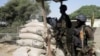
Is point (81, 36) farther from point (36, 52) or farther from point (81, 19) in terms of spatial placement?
point (36, 52)

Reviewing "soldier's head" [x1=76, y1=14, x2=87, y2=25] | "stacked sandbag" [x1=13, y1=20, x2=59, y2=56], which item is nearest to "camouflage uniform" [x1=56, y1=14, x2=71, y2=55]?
"stacked sandbag" [x1=13, y1=20, x2=59, y2=56]

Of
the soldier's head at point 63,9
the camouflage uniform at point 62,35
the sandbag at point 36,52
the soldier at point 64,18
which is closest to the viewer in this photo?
the sandbag at point 36,52

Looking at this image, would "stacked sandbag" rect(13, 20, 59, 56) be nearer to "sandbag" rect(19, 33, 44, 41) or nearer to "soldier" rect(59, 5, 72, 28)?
"sandbag" rect(19, 33, 44, 41)

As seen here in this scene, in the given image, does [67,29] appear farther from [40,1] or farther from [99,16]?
[99,16]

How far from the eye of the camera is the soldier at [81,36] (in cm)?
517

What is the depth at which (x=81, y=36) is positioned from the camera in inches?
203

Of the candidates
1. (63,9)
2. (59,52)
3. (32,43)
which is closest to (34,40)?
(32,43)

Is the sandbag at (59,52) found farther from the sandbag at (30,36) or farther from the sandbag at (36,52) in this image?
the sandbag at (30,36)

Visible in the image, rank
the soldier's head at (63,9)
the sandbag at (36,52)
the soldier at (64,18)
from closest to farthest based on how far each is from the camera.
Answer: the sandbag at (36,52) → the soldier at (64,18) → the soldier's head at (63,9)

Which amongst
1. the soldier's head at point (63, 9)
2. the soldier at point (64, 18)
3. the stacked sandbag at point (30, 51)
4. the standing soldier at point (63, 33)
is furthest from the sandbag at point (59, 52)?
the soldier's head at point (63, 9)

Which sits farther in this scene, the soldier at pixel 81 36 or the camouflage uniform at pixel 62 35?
the camouflage uniform at pixel 62 35

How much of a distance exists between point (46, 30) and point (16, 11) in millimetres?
36947

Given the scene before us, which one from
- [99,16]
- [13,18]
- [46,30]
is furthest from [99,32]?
[99,16]

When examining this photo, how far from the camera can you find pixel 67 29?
527 cm
